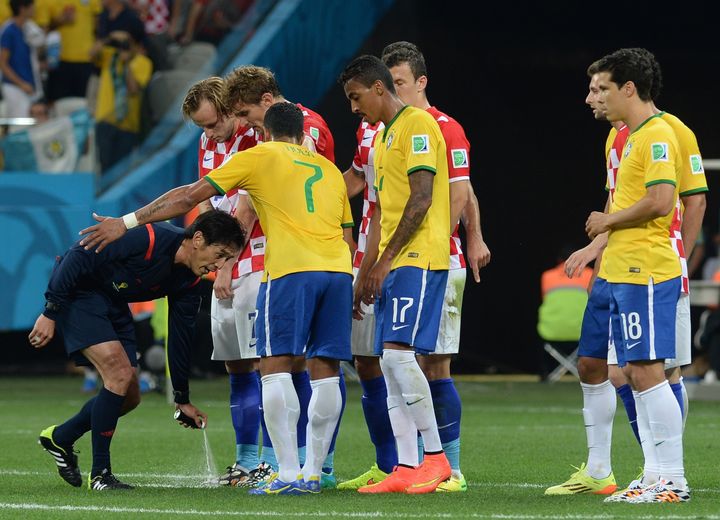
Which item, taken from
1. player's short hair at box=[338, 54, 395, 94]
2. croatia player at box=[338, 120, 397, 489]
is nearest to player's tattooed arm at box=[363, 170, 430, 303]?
player's short hair at box=[338, 54, 395, 94]

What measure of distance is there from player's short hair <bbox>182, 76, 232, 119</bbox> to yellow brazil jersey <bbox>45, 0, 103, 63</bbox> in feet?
34.1

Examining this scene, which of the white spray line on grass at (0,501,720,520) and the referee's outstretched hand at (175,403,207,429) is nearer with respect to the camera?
the white spray line on grass at (0,501,720,520)

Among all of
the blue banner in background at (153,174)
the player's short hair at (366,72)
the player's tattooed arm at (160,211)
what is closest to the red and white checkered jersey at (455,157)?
the player's short hair at (366,72)

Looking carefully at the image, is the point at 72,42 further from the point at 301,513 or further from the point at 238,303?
the point at 301,513

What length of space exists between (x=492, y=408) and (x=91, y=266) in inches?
288

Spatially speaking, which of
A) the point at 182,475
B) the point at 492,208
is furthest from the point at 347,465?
the point at 492,208

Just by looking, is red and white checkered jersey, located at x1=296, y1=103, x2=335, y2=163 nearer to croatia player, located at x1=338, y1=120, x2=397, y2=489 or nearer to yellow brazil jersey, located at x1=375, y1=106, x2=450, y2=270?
croatia player, located at x1=338, y1=120, x2=397, y2=489

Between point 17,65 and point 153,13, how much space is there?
2.04 m

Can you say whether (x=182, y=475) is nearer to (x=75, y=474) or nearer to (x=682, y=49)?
(x=75, y=474)

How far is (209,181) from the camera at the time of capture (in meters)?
6.98

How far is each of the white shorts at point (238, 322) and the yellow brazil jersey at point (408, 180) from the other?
40.0 inches

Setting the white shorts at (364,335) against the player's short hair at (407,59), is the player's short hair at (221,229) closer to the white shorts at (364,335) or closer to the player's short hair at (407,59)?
the white shorts at (364,335)

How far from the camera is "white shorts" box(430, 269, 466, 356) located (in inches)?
302

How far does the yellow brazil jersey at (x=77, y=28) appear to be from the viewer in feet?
60.2
